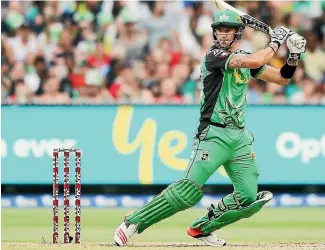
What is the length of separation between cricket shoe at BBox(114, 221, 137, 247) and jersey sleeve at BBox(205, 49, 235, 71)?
1496 millimetres

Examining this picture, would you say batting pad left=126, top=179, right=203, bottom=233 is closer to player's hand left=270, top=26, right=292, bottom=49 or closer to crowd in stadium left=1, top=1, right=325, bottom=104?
player's hand left=270, top=26, right=292, bottom=49

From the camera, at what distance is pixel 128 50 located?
640 inches

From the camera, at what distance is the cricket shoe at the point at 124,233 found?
895cm

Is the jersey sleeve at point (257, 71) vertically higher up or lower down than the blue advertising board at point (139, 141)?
lower down

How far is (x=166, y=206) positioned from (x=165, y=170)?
5.50 meters

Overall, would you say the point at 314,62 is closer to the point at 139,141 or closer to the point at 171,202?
the point at 139,141

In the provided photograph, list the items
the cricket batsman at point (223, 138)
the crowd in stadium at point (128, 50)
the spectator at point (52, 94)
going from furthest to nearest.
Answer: the crowd in stadium at point (128, 50) → the spectator at point (52, 94) → the cricket batsman at point (223, 138)

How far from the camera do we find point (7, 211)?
13742 millimetres

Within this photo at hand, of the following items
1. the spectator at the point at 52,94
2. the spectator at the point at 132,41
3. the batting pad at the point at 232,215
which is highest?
the spectator at the point at 132,41

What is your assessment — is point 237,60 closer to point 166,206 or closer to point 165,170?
point 166,206

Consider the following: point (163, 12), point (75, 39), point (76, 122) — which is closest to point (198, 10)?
point (163, 12)

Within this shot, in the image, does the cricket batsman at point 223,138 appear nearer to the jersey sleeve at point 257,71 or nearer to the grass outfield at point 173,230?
the jersey sleeve at point 257,71

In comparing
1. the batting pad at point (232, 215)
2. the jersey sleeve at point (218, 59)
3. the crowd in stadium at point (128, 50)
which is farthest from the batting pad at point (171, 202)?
the crowd in stadium at point (128, 50)

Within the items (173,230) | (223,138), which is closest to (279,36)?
(223,138)
